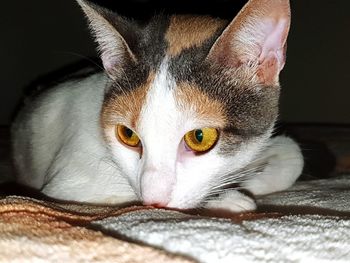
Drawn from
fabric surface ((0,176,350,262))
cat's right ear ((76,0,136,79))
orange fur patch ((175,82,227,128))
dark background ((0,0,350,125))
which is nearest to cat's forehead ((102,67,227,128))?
orange fur patch ((175,82,227,128))

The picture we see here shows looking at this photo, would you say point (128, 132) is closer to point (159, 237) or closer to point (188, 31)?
point (188, 31)

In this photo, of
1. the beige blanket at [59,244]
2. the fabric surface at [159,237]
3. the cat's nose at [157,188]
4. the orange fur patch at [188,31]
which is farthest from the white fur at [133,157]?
the beige blanket at [59,244]

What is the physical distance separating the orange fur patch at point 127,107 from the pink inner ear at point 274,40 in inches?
10.9

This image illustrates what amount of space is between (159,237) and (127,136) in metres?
0.61

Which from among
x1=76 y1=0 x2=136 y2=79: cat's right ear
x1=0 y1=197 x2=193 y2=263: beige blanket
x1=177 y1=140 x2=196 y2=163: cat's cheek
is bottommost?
x1=0 y1=197 x2=193 y2=263: beige blanket

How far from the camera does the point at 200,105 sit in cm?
129

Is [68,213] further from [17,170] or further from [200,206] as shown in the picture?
[17,170]

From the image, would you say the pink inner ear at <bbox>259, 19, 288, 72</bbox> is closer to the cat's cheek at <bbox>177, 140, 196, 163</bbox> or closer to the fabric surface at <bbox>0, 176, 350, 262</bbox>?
the cat's cheek at <bbox>177, 140, 196, 163</bbox>

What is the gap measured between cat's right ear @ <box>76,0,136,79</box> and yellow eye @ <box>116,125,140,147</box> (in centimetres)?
15

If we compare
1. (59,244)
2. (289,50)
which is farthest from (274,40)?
(289,50)

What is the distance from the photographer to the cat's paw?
4.33 ft

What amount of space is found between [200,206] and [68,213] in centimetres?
41

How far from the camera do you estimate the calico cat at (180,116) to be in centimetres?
125

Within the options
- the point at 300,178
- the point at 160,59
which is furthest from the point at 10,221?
the point at 300,178
